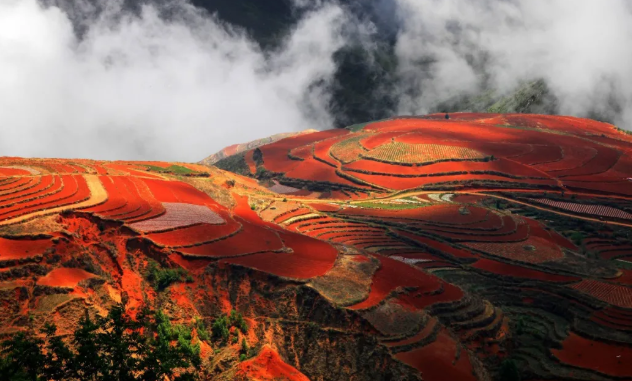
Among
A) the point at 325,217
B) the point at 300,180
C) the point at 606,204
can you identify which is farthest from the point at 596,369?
the point at 300,180

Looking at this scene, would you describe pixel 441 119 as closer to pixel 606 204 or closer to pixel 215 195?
pixel 606 204

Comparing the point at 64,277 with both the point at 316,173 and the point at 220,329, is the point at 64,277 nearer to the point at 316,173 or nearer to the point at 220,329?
the point at 220,329

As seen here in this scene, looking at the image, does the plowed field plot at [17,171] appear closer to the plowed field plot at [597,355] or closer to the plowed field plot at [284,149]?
the plowed field plot at [597,355]

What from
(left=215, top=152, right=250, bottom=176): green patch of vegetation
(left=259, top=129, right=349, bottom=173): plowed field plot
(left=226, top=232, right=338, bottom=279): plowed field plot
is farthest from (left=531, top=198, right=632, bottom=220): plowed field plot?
(left=215, top=152, right=250, bottom=176): green patch of vegetation

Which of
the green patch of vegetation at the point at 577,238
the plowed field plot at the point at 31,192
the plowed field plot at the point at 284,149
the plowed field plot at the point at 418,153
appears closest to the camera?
the plowed field plot at the point at 31,192

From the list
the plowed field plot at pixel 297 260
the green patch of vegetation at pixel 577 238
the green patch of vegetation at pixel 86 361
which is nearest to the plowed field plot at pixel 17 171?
the plowed field plot at pixel 297 260
